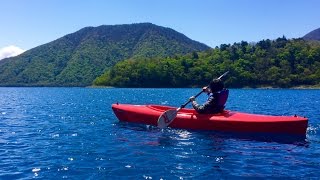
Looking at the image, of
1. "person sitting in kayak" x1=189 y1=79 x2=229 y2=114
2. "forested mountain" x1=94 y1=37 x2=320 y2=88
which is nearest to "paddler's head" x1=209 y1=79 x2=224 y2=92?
"person sitting in kayak" x1=189 y1=79 x2=229 y2=114

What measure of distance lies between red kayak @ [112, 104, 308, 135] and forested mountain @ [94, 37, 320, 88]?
124 metres

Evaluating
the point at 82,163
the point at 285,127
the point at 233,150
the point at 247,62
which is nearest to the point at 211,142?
the point at 233,150

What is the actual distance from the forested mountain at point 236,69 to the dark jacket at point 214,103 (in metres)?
125

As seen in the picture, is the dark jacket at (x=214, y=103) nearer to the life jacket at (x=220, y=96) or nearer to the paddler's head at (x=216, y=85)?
the life jacket at (x=220, y=96)

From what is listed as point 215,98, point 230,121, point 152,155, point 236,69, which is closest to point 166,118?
point 215,98

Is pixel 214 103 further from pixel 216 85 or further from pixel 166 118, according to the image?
pixel 166 118

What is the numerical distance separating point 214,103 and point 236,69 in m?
129

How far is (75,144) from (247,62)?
144 meters

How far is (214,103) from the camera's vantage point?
1900 cm

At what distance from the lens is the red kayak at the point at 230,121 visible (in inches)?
666

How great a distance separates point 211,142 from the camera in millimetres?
15930

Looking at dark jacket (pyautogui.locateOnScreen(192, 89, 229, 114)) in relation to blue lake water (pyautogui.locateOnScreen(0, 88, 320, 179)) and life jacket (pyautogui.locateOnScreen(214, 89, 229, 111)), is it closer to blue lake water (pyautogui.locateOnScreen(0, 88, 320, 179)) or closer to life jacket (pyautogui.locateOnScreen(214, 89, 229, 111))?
life jacket (pyautogui.locateOnScreen(214, 89, 229, 111))

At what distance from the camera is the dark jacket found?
18.8 m

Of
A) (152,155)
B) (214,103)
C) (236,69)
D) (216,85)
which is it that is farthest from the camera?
(236,69)
